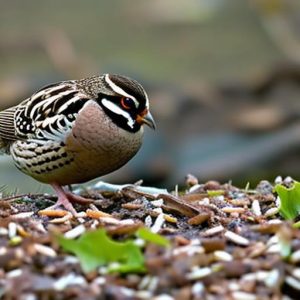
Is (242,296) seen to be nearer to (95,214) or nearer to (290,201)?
(290,201)

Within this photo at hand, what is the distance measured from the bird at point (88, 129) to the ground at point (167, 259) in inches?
27.7

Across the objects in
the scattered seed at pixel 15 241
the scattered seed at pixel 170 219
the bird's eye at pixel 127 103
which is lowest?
the scattered seed at pixel 170 219

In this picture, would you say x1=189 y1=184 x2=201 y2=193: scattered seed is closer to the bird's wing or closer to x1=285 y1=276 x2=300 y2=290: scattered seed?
the bird's wing

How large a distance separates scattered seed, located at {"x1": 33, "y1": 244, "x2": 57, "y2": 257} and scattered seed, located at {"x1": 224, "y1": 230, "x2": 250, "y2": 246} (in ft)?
2.27

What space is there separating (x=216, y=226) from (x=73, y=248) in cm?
82

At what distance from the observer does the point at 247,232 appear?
4051 millimetres

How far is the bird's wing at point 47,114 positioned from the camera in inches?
205

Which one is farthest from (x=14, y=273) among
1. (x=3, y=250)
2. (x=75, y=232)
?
(x=75, y=232)

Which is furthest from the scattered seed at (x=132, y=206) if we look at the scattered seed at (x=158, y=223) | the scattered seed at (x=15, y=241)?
the scattered seed at (x=15, y=241)

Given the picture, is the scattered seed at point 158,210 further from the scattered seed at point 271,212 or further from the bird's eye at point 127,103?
the bird's eye at point 127,103

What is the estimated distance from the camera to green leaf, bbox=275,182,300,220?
4402 mm

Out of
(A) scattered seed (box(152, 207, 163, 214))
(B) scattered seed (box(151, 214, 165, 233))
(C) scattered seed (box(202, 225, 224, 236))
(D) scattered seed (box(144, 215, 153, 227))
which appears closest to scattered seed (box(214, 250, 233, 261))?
(C) scattered seed (box(202, 225, 224, 236))

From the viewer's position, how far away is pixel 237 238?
157 inches

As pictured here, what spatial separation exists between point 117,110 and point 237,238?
1391 millimetres
